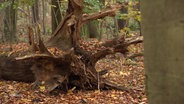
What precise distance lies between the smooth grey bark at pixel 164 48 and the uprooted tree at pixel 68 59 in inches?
203

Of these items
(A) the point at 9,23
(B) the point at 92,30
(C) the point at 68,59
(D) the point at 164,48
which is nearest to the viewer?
(D) the point at 164,48

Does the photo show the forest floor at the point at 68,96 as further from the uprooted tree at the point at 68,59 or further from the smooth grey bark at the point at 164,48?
the smooth grey bark at the point at 164,48

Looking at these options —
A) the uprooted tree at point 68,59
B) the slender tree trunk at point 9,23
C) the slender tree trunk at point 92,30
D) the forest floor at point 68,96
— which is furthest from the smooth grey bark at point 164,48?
the slender tree trunk at point 92,30

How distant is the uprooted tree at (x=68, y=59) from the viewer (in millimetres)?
6793

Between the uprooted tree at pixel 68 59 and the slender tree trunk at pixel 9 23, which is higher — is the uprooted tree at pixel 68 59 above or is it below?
below

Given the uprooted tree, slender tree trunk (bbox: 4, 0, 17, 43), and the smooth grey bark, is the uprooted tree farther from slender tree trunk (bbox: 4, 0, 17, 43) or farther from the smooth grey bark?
slender tree trunk (bbox: 4, 0, 17, 43)

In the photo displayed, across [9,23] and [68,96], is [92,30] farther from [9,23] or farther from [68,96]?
[68,96]

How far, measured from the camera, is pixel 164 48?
136 centimetres

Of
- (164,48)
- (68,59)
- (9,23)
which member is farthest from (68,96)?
(9,23)

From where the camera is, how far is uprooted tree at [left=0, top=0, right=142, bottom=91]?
679cm

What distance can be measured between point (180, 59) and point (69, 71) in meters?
5.71

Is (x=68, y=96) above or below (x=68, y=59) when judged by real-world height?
below

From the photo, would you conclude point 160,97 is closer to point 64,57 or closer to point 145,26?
point 145,26

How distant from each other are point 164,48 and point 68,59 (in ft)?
17.8
